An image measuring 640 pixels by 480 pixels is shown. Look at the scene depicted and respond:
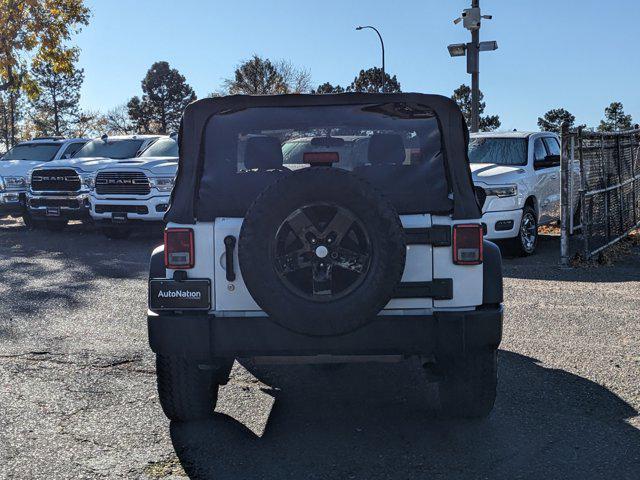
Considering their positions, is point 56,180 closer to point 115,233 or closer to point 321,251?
point 115,233

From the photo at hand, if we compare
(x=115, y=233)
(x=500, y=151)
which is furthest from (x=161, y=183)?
(x=500, y=151)

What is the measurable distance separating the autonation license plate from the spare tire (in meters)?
0.37

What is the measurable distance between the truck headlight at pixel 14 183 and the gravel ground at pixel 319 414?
10.2m

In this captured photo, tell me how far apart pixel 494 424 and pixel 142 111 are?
82.4 metres

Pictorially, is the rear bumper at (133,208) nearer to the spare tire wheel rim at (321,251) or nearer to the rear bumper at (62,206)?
the rear bumper at (62,206)

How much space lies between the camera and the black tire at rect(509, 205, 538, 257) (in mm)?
11266

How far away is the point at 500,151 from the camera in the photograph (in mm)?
12281

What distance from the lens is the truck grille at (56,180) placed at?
609 inches

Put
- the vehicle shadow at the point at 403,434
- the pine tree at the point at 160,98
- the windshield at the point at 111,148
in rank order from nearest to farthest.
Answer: the vehicle shadow at the point at 403,434, the windshield at the point at 111,148, the pine tree at the point at 160,98

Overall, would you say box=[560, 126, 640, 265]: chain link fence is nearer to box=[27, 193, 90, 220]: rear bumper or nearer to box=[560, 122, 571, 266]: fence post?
box=[560, 122, 571, 266]: fence post

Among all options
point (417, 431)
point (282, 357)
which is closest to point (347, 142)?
point (282, 357)

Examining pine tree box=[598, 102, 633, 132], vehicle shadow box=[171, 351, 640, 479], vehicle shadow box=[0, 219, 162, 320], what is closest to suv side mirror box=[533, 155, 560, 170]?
vehicle shadow box=[0, 219, 162, 320]

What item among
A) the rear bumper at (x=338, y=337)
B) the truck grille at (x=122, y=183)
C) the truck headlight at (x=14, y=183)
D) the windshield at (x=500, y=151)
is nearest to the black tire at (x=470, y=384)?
the rear bumper at (x=338, y=337)

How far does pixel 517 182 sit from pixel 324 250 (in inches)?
309
